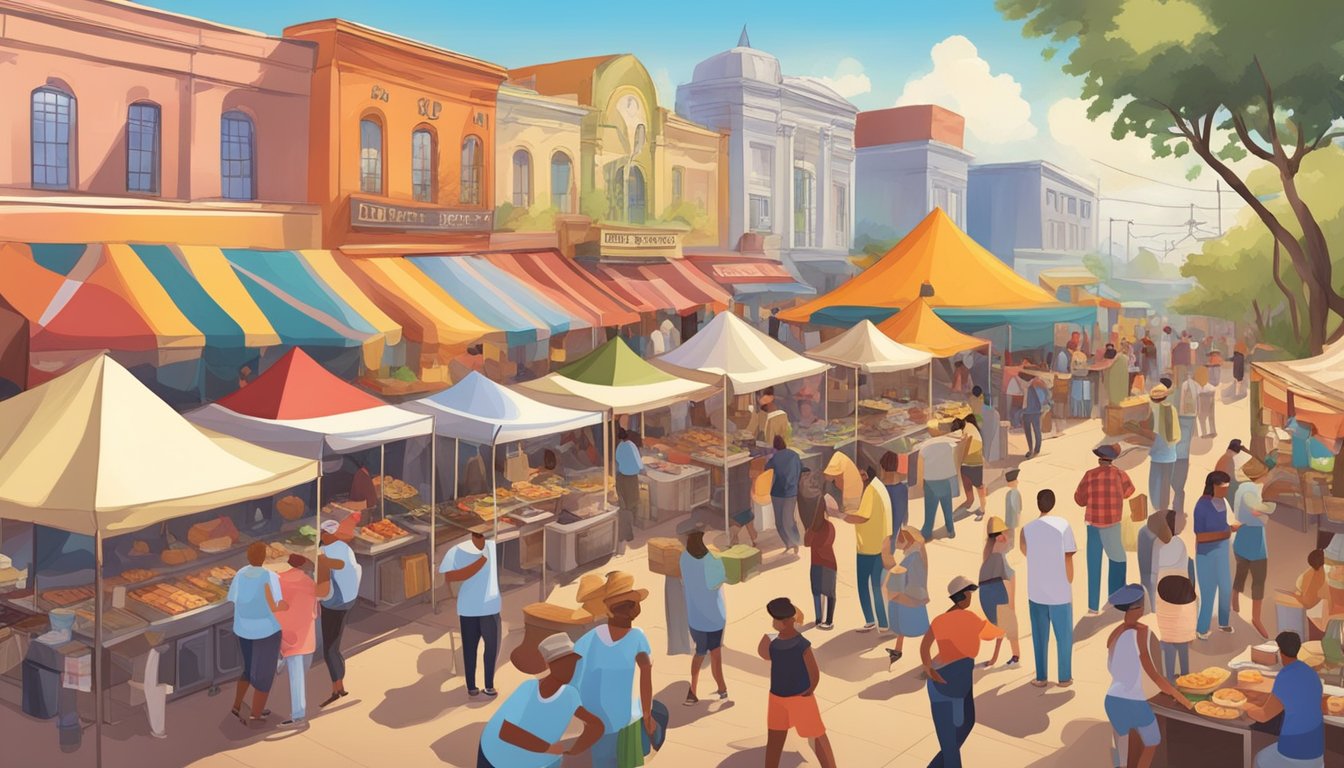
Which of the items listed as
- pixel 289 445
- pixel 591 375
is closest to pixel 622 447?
pixel 591 375

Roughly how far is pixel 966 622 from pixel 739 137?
3046 centimetres

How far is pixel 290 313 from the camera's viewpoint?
18.0m

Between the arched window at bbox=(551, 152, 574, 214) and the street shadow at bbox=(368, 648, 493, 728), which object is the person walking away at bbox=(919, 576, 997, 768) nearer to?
the street shadow at bbox=(368, 648, 493, 728)

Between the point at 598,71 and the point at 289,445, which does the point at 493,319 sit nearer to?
the point at 289,445

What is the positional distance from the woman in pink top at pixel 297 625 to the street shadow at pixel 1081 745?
590cm

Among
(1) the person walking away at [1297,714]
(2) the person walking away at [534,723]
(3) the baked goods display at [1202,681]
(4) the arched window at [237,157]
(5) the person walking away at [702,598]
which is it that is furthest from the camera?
(4) the arched window at [237,157]

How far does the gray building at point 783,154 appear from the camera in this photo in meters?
36.8

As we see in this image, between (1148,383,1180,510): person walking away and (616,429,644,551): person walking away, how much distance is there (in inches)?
279

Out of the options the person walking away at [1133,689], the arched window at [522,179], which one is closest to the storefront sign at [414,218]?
the arched window at [522,179]

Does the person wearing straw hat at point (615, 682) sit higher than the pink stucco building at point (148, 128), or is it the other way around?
the pink stucco building at point (148, 128)

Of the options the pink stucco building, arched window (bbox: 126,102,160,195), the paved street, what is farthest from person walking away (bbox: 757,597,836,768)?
arched window (bbox: 126,102,160,195)

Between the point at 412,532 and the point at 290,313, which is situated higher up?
the point at 290,313

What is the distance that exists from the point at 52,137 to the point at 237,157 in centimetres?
327

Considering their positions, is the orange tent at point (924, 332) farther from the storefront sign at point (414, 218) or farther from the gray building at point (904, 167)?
the gray building at point (904, 167)
